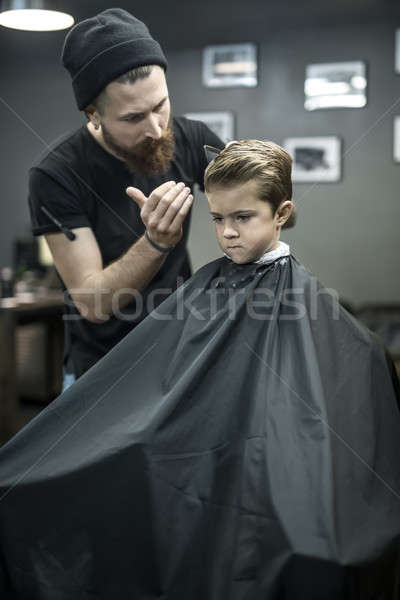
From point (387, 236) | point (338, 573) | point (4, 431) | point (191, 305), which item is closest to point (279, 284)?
point (191, 305)

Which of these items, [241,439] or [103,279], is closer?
[241,439]

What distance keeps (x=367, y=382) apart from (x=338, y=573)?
0.40m

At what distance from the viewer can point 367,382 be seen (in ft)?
3.90

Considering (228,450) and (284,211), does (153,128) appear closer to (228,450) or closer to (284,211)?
(284,211)

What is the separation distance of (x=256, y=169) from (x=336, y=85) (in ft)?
13.3

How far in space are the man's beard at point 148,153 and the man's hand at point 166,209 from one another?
0.18 metres

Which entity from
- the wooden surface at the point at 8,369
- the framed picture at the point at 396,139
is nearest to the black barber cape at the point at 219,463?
the wooden surface at the point at 8,369

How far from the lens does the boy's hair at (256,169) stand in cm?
123

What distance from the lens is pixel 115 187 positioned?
4.91ft

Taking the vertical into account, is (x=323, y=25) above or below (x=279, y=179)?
above

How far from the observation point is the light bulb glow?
1.83m

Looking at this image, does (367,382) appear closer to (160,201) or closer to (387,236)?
(160,201)

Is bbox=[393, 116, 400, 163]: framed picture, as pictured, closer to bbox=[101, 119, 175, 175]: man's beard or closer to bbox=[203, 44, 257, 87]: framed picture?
bbox=[203, 44, 257, 87]: framed picture

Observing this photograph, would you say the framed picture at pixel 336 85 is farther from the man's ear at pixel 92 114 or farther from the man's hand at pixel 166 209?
the man's hand at pixel 166 209
